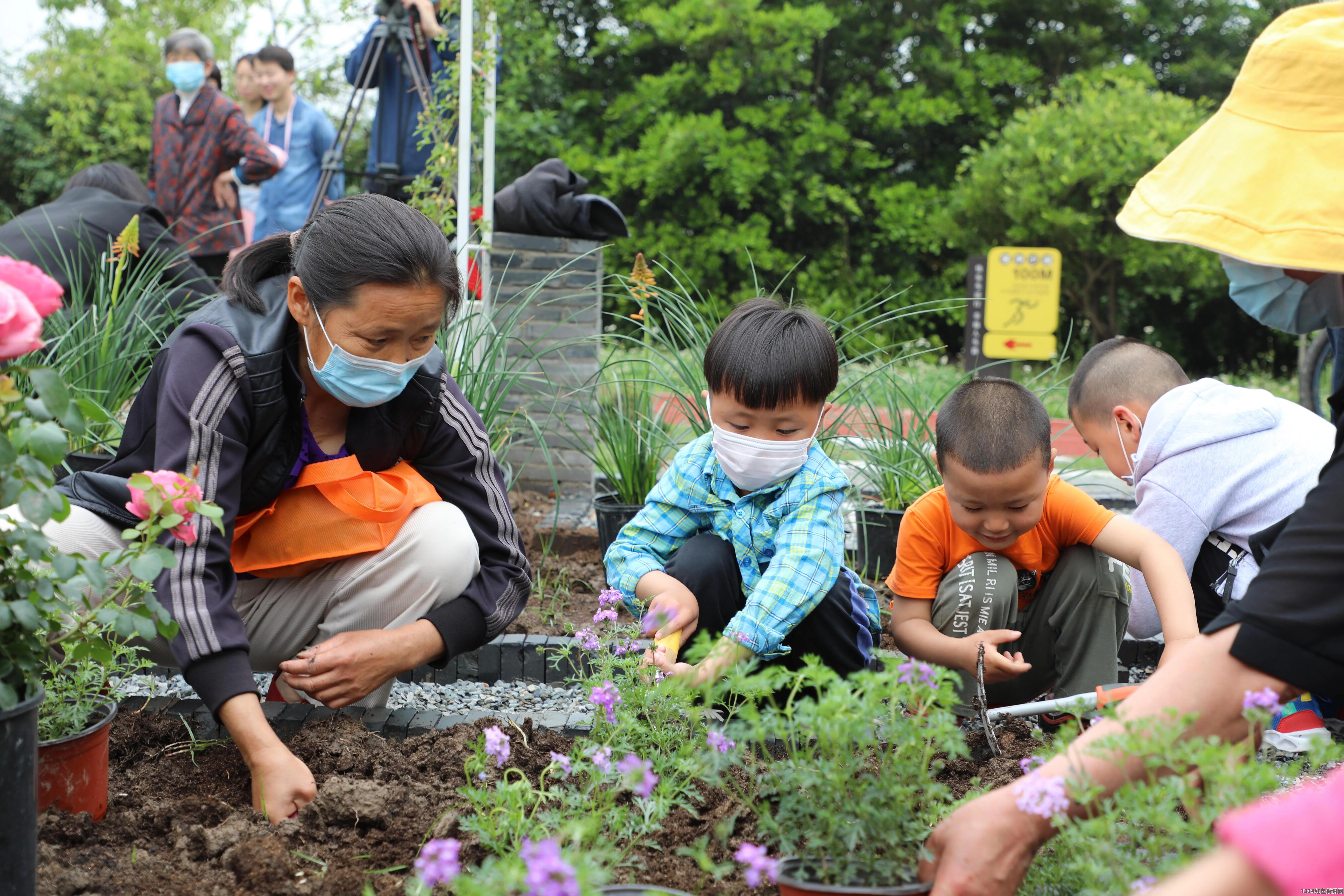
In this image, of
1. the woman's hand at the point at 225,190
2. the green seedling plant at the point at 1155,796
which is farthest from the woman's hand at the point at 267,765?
the woman's hand at the point at 225,190

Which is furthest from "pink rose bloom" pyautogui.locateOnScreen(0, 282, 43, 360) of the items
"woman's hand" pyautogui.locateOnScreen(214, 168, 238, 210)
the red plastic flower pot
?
"woman's hand" pyautogui.locateOnScreen(214, 168, 238, 210)

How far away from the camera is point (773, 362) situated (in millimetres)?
2012

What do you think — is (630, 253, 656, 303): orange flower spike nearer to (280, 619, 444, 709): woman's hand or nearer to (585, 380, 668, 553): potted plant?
(585, 380, 668, 553): potted plant

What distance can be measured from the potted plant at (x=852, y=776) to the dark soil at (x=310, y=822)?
0.34 ft

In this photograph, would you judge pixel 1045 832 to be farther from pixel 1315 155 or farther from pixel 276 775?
pixel 276 775

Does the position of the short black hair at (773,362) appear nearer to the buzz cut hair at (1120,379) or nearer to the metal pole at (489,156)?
the buzz cut hair at (1120,379)

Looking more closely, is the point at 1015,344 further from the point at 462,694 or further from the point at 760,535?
the point at 462,694

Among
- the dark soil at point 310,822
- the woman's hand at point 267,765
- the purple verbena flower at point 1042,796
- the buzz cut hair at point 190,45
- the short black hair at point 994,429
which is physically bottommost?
the dark soil at point 310,822

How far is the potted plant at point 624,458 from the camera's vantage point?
10.4 feet

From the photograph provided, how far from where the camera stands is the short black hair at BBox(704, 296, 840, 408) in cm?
201

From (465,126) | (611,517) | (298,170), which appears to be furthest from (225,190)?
(611,517)

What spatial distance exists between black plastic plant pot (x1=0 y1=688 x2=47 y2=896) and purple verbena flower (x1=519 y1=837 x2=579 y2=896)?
742 millimetres

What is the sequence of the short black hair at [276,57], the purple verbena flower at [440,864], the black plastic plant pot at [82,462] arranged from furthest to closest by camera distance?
the short black hair at [276,57]
the black plastic plant pot at [82,462]
the purple verbena flower at [440,864]

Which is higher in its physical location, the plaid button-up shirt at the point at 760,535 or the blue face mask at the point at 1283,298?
the blue face mask at the point at 1283,298
